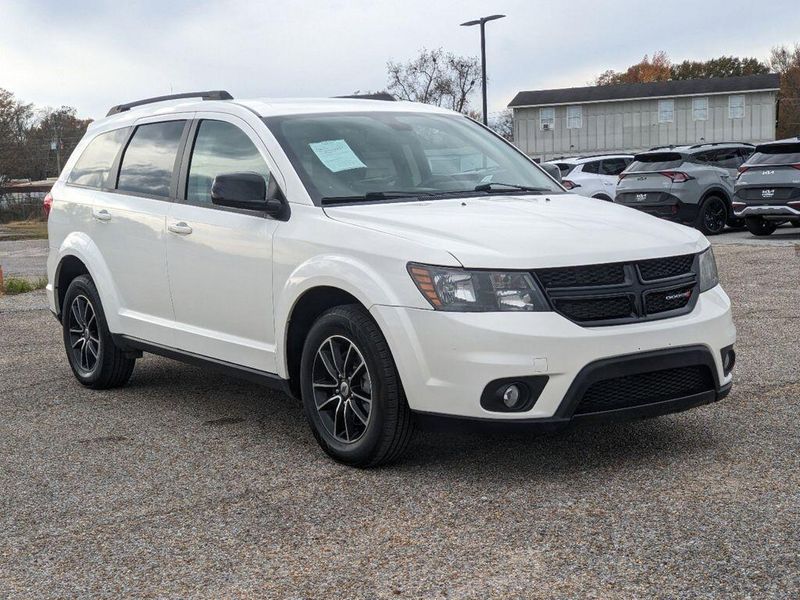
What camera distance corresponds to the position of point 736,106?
54281 millimetres

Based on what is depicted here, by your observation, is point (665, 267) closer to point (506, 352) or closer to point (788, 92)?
point (506, 352)

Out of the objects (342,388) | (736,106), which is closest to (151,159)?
(342,388)

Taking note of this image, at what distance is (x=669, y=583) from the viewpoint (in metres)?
3.59

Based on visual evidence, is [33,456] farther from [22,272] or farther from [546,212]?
[22,272]

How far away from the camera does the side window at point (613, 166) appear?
25.6 m

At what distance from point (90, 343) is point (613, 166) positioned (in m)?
20.1

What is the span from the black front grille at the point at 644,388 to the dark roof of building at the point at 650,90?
172 ft

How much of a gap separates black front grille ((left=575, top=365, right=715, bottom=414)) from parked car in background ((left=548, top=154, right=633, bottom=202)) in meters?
20.3

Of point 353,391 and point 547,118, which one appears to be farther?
point 547,118

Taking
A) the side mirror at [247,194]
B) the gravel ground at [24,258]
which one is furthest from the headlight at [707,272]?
the gravel ground at [24,258]

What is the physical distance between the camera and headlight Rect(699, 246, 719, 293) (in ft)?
16.8

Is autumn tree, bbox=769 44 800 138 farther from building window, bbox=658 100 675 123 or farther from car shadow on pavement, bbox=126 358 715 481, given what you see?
car shadow on pavement, bbox=126 358 715 481

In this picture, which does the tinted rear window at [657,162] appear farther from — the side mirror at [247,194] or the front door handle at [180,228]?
the side mirror at [247,194]

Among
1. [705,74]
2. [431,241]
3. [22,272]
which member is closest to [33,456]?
[431,241]
